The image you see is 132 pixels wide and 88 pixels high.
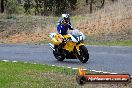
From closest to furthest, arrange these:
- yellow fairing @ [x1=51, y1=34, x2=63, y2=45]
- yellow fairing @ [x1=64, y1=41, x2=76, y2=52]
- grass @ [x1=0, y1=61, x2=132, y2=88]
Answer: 1. grass @ [x1=0, y1=61, x2=132, y2=88]
2. yellow fairing @ [x1=64, y1=41, x2=76, y2=52]
3. yellow fairing @ [x1=51, y1=34, x2=63, y2=45]

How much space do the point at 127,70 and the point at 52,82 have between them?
12.2 ft

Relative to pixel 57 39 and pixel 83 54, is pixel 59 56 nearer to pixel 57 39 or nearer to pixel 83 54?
pixel 57 39

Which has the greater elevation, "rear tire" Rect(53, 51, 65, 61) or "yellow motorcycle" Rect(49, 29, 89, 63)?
"yellow motorcycle" Rect(49, 29, 89, 63)

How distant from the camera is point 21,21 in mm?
39938

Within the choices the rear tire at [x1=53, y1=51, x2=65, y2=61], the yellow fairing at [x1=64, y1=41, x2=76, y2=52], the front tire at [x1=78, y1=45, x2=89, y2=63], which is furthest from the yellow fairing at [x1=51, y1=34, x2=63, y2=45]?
the front tire at [x1=78, y1=45, x2=89, y2=63]

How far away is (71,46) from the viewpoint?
17.3 m

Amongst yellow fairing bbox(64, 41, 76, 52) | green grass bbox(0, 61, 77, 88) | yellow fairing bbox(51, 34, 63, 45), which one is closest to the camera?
green grass bbox(0, 61, 77, 88)

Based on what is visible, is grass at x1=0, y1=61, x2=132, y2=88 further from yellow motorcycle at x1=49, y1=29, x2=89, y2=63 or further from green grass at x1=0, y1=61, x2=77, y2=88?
yellow motorcycle at x1=49, y1=29, x2=89, y2=63

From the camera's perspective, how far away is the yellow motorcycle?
16.8 metres

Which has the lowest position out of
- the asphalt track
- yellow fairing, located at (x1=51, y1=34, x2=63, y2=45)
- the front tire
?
the asphalt track

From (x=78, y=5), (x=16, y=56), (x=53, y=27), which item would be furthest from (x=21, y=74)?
(x=78, y=5)

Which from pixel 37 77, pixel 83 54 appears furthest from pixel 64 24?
pixel 37 77

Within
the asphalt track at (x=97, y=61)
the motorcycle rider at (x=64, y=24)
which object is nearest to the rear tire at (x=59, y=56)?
the asphalt track at (x=97, y=61)

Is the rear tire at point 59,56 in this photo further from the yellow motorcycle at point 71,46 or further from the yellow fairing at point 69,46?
the yellow fairing at point 69,46
